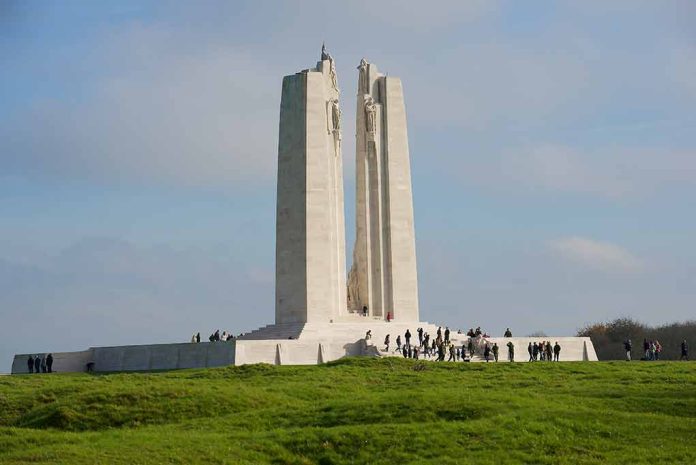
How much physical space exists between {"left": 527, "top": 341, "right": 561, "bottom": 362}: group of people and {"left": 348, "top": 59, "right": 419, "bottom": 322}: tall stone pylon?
7.61m

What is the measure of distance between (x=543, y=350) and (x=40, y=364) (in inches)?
657

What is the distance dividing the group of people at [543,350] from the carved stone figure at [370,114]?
11.9m

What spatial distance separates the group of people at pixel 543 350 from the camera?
1331 inches

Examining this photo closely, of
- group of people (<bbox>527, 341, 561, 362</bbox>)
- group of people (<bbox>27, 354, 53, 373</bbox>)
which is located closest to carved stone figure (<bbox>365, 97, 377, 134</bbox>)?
group of people (<bbox>527, 341, 561, 362</bbox>)

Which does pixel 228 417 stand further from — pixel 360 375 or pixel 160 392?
pixel 360 375

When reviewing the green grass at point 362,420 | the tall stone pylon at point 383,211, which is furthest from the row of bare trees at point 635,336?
the green grass at point 362,420

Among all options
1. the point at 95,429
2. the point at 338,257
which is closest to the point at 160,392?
the point at 95,429

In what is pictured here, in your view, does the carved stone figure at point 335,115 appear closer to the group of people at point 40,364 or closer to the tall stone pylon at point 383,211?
the tall stone pylon at point 383,211

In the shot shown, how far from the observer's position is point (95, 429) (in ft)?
65.1

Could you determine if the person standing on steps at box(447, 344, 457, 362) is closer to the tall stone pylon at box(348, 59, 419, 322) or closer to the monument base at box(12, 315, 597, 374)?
the monument base at box(12, 315, 597, 374)

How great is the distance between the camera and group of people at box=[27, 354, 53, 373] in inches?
1335

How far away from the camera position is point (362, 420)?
60.2ft

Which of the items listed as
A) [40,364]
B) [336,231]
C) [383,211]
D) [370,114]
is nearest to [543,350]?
[383,211]

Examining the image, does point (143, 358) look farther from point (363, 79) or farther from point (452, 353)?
point (363, 79)
